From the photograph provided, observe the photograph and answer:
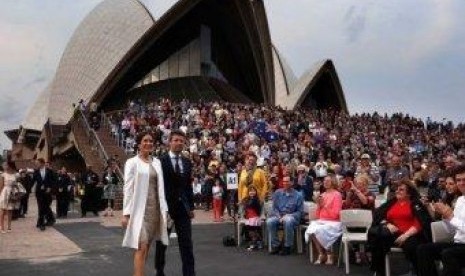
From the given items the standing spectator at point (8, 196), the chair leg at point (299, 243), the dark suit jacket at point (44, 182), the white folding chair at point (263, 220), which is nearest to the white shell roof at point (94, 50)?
the dark suit jacket at point (44, 182)

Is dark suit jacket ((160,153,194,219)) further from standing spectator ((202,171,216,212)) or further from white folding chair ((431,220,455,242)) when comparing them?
standing spectator ((202,171,216,212))

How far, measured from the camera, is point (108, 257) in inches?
339

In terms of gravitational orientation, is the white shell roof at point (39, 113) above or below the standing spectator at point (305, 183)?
above

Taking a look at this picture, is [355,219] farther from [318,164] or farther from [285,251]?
[318,164]

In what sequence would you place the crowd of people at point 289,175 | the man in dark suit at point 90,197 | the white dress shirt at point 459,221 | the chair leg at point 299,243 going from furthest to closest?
the man in dark suit at point 90,197, the chair leg at point 299,243, the crowd of people at point 289,175, the white dress shirt at point 459,221

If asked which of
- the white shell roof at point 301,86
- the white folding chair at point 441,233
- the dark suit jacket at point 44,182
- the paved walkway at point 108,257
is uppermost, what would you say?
the white shell roof at point 301,86

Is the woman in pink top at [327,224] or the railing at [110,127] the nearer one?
the woman in pink top at [327,224]

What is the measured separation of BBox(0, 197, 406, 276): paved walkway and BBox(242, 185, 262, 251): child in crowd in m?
0.33

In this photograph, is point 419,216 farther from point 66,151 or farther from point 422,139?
point 66,151

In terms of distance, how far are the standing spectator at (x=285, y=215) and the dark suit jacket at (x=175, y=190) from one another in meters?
3.04

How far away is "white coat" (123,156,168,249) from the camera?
566 cm

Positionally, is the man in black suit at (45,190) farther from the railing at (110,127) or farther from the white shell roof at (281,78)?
the white shell roof at (281,78)

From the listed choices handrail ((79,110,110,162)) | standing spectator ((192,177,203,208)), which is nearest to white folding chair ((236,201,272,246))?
standing spectator ((192,177,203,208))

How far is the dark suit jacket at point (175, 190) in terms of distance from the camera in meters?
6.25
